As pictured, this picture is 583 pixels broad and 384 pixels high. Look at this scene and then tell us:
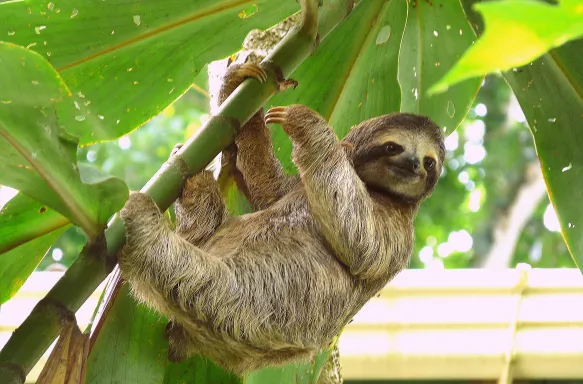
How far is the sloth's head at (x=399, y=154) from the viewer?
330 centimetres

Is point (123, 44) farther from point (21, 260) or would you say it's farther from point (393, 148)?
point (393, 148)

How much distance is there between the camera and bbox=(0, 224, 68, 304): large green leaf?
8.24ft

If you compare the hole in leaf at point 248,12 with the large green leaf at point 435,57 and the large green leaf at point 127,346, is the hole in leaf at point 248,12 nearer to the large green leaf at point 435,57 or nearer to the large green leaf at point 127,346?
the large green leaf at point 435,57

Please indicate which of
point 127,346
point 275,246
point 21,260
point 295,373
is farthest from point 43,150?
point 295,373

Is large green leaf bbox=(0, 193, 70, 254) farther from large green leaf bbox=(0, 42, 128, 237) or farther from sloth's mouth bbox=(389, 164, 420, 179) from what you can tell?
sloth's mouth bbox=(389, 164, 420, 179)

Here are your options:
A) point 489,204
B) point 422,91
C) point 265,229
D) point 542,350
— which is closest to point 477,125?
point 489,204

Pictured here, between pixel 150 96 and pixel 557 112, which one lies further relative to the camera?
pixel 557 112

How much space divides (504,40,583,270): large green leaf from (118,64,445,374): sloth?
500 millimetres

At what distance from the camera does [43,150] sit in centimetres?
188

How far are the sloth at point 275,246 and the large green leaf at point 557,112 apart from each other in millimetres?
500

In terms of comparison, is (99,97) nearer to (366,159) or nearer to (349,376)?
(366,159)

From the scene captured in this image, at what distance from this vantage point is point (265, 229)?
2.94 m

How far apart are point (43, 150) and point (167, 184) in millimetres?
487

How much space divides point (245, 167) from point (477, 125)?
1347 centimetres
